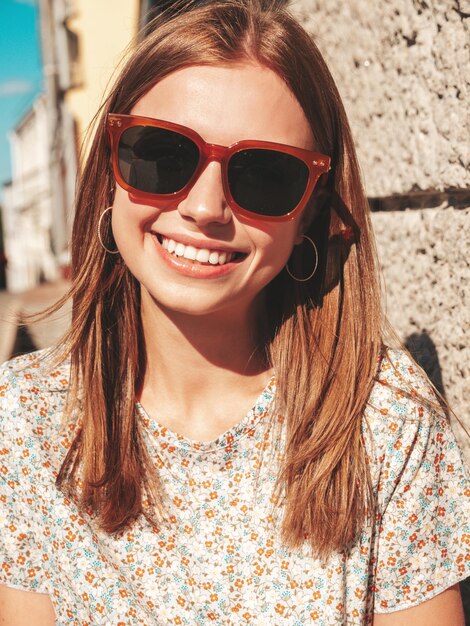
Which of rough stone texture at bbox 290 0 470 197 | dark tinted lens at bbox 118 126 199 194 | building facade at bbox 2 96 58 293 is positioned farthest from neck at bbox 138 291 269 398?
building facade at bbox 2 96 58 293

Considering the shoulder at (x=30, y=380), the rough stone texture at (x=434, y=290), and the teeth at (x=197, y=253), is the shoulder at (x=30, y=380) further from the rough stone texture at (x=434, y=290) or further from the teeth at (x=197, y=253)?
the rough stone texture at (x=434, y=290)

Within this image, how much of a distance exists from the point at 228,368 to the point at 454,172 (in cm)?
78

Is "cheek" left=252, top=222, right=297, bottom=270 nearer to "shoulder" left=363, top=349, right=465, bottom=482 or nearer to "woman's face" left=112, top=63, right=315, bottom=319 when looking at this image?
"woman's face" left=112, top=63, right=315, bottom=319

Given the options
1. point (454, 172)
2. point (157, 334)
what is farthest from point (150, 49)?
point (454, 172)

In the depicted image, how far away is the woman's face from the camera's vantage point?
4.79 ft

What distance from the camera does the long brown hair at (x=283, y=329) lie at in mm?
1562

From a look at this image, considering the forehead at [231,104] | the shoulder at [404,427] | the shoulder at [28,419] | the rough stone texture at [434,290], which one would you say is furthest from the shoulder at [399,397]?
the shoulder at [28,419]

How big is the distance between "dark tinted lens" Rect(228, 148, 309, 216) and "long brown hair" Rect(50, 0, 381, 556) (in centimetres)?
15

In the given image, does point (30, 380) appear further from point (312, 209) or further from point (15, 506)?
point (312, 209)

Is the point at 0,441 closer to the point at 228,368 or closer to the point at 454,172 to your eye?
the point at 228,368

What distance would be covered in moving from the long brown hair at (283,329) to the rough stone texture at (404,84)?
1.01ft

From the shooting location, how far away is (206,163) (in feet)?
4.76

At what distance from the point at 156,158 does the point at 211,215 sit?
17 cm

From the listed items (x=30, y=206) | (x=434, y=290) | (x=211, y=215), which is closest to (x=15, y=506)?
(x=211, y=215)
